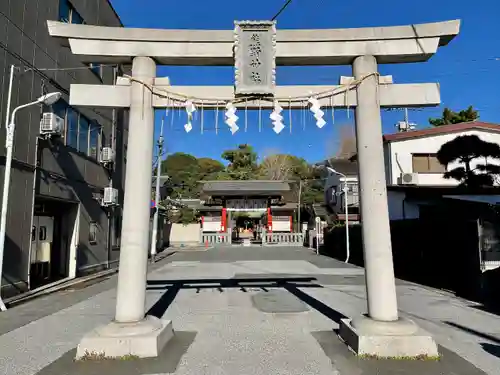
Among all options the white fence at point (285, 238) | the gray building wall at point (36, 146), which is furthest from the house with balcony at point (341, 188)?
the gray building wall at point (36, 146)

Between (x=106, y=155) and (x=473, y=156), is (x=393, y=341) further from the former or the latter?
(x=473, y=156)

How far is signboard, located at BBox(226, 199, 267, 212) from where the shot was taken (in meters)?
35.4

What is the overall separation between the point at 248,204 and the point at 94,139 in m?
22.4

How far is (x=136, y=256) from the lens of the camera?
5.14 meters

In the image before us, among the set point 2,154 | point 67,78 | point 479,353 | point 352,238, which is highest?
point 67,78

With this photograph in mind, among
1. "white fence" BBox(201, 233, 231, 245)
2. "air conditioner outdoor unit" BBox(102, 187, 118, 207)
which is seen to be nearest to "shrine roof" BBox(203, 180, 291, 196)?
"white fence" BBox(201, 233, 231, 245)

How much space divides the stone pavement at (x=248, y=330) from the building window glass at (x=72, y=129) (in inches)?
183

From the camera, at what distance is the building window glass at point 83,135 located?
12748 millimetres

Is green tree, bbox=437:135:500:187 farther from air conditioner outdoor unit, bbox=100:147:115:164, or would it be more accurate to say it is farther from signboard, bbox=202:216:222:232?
signboard, bbox=202:216:222:232

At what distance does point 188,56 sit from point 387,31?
118 inches

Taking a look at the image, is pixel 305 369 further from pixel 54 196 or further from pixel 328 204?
pixel 328 204

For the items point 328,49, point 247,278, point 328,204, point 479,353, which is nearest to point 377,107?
point 328,49

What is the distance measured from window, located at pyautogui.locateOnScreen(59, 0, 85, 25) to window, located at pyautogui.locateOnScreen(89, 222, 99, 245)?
22.5ft

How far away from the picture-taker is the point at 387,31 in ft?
18.2
